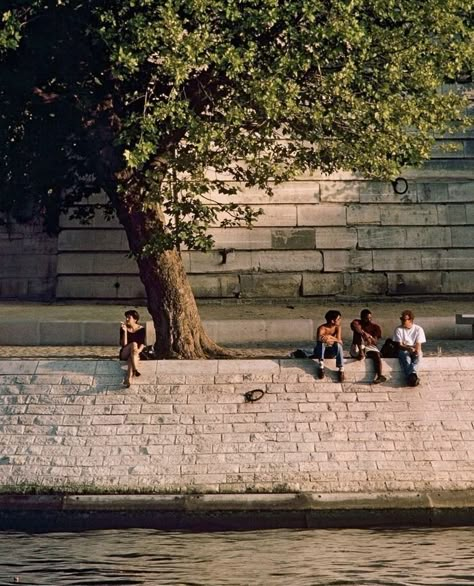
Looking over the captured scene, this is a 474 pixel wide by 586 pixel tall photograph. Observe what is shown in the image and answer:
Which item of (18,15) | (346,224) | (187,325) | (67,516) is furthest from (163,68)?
(346,224)

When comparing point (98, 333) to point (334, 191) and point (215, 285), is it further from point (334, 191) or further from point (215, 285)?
point (334, 191)

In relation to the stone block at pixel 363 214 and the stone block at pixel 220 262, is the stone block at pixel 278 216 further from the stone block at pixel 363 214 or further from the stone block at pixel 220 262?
the stone block at pixel 363 214

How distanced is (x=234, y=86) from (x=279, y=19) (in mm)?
1283

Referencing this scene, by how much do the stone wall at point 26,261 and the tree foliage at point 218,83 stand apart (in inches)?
360

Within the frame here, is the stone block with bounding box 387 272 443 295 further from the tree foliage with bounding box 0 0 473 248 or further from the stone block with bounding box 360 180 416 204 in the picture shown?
the tree foliage with bounding box 0 0 473 248

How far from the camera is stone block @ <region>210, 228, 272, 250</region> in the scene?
30781 mm

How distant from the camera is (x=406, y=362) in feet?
66.4

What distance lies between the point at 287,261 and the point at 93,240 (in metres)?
4.29

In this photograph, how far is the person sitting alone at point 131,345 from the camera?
798 inches

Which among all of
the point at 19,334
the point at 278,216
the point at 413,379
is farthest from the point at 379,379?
the point at 278,216

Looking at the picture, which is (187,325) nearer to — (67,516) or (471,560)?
(67,516)

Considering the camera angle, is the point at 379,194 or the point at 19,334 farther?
the point at 379,194

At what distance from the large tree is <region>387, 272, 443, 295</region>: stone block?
8.76 m

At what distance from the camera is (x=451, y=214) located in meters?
31.5
